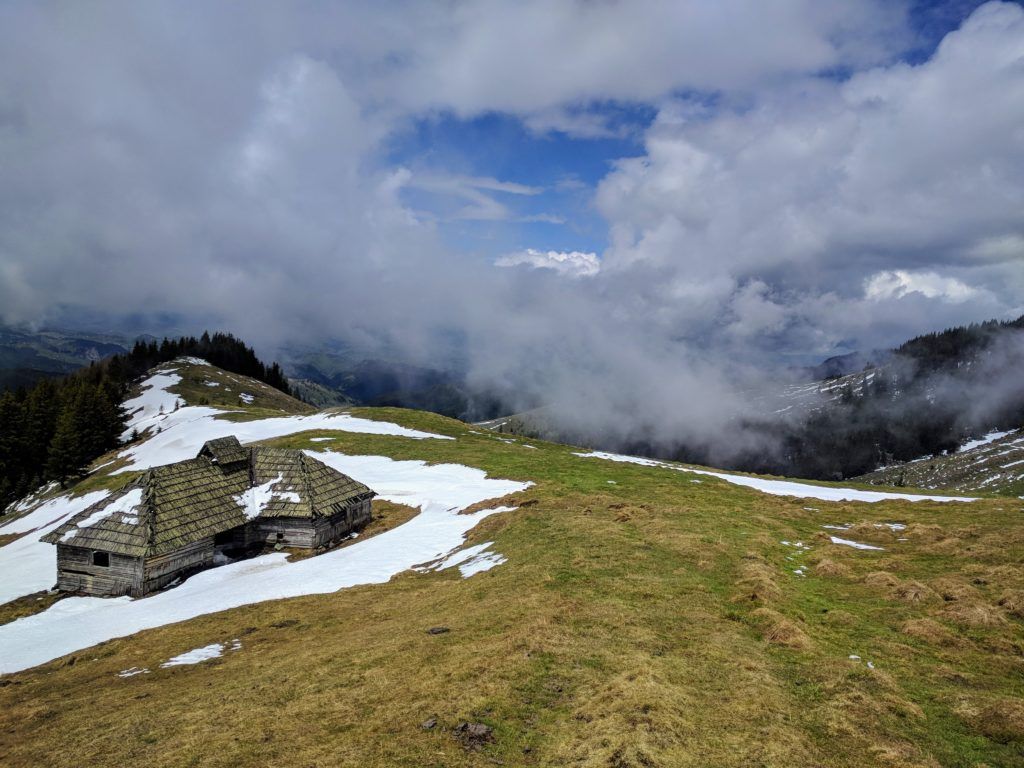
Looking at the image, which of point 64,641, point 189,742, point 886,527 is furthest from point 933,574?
point 64,641

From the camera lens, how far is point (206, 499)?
40781mm

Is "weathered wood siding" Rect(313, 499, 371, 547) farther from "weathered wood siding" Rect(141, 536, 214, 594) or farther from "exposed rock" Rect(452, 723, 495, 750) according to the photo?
"exposed rock" Rect(452, 723, 495, 750)

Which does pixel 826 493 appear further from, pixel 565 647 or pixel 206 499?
pixel 206 499

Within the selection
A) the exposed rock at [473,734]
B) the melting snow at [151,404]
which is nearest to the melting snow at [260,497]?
the exposed rock at [473,734]

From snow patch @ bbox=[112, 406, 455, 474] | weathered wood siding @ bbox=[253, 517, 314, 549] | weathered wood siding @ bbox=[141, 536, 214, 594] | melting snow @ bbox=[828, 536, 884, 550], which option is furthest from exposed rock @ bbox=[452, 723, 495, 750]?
snow patch @ bbox=[112, 406, 455, 474]

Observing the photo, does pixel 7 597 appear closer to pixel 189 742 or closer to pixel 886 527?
pixel 189 742

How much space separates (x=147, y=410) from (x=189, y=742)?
123065 mm

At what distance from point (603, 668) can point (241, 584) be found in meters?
28.8

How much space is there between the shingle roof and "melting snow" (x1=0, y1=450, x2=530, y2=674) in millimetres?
3487

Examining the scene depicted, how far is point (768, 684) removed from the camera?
13.5 meters

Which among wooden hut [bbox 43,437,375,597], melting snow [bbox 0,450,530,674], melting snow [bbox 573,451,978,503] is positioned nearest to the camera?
melting snow [bbox 0,450,530,674]

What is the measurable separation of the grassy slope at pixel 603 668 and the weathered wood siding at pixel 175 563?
9207mm

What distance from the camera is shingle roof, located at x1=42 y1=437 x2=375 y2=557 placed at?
35625mm

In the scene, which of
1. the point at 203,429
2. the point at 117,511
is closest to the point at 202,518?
the point at 117,511
